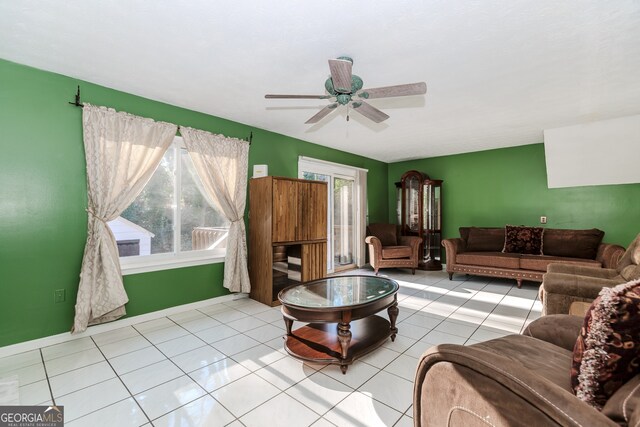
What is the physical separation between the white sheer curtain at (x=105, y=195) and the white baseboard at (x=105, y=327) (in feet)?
0.36

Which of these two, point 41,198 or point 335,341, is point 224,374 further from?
point 41,198

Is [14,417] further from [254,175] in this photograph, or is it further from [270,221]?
[254,175]

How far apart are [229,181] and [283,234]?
102 cm

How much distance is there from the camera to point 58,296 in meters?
2.58

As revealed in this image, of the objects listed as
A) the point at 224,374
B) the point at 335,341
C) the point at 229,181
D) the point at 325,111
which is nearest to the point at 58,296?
the point at 224,374

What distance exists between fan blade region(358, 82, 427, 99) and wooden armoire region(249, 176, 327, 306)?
1790mm

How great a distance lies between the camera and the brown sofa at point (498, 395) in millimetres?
789

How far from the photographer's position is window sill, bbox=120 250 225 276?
300 cm

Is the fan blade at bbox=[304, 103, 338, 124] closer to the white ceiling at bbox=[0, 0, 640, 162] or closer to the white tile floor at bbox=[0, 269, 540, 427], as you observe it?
the white ceiling at bbox=[0, 0, 640, 162]

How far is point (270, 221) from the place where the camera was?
3590 mm

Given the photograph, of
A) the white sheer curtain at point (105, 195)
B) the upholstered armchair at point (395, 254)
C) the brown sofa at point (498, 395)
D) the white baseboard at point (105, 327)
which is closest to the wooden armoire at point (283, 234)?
the white baseboard at point (105, 327)

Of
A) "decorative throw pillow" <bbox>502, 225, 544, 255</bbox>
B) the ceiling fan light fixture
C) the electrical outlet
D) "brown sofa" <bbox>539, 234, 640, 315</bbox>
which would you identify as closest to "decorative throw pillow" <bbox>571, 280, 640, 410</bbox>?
"brown sofa" <bbox>539, 234, 640, 315</bbox>

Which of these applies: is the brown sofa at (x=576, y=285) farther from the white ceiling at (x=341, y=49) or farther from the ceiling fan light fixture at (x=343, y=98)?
the ceiling fan light fixture at (x=343, y=98)

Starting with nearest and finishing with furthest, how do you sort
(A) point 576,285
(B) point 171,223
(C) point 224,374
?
(C) point 224,374, (A) point 576,285, (B) point 171,223
